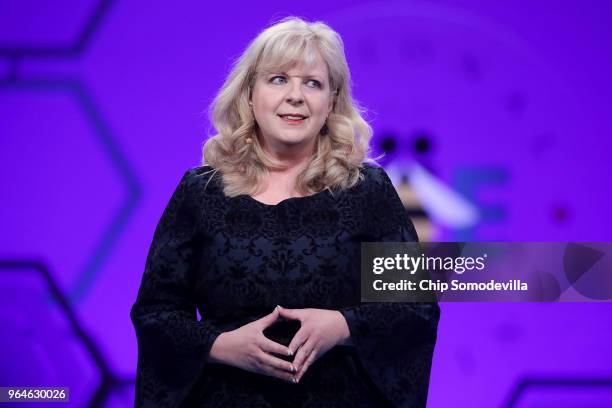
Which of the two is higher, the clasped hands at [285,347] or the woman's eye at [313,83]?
the woman's eye at [313,83]

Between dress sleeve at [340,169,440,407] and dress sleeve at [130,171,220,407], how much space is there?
0.27 metres

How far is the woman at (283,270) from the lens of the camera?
1523 millimetres

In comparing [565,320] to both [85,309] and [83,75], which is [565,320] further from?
[83,75]

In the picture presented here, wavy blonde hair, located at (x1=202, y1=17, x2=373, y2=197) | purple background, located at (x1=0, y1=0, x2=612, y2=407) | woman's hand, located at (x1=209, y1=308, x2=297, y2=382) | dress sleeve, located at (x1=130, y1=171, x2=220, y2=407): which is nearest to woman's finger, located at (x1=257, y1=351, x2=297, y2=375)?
woman's hand, located at (x1=209, y1=308, x2=297, y2=382)

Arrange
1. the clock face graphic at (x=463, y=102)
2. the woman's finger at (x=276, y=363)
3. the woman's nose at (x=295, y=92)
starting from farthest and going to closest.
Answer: the clock face graphic at (x=463, y=102), the woman's nose at (x=295, y=92), the woman's finger at (x=276, y=363)

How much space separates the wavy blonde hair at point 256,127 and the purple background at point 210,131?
2.88 feet

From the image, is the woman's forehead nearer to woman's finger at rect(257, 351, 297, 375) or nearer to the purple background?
woman's finger at rect(257, 351, 297, 375)

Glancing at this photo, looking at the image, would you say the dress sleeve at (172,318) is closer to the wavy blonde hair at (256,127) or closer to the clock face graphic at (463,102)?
the wavy blonde hair at (256,127)

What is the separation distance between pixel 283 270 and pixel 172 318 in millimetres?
226

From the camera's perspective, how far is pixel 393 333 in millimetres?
1568

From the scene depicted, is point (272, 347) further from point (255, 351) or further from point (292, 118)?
point (292, 118)

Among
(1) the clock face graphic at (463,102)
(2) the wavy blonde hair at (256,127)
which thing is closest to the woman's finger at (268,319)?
(2) the wavy blonde hair at (256,127)

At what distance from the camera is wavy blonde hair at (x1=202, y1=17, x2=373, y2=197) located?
1.62 metres

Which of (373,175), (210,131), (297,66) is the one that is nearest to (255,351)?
(373,175)
